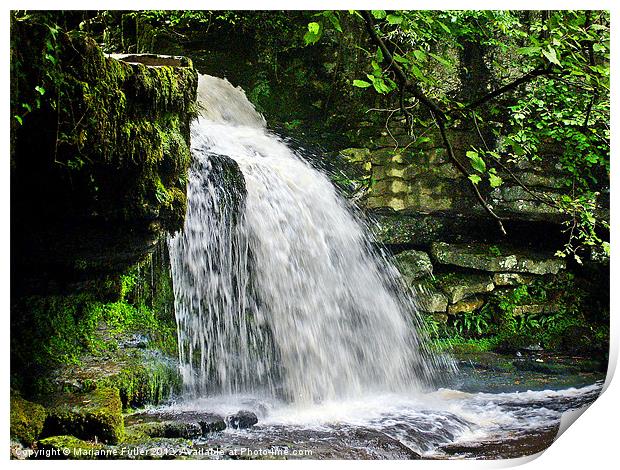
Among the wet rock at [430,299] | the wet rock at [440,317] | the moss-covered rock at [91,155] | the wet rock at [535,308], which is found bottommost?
the wet rock at [440,317]

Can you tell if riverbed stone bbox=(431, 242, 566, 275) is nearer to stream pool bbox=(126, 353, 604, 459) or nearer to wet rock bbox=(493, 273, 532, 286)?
wet rock bbox=(493, 273, 532, 286)

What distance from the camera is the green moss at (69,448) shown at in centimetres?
242

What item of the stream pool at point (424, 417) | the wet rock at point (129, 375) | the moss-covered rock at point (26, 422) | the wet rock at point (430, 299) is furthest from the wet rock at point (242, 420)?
the wet rock at point (430, 299)

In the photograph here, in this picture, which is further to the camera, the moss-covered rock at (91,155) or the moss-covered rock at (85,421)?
the moss-covered rock at (85,421)

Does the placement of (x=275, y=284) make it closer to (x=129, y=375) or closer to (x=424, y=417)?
(x=129, y=375)

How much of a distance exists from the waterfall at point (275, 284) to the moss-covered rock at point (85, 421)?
0.52 m

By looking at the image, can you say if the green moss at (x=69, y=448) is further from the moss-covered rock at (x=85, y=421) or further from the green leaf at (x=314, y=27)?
the green leaf at (x=314, y=27)

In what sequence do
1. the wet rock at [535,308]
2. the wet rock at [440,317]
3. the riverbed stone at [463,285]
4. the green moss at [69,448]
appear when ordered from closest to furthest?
the green moss at [69,448]
the wet rock at [535,308]
the wet rock at [440,317]
the riverbed stone at [463,285]

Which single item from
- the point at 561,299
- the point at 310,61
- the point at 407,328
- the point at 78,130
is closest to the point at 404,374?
the point at 407,328

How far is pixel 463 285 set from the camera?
368 cm

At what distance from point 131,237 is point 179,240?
408mm

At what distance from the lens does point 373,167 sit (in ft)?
11.7

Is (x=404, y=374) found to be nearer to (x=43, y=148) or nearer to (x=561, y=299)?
(x=561, y=299)

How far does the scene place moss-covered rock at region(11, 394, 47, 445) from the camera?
8.02 ft
